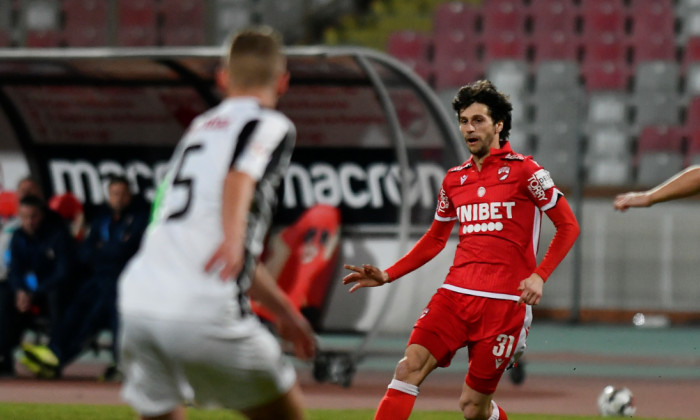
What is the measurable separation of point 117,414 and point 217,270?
15.9 feet

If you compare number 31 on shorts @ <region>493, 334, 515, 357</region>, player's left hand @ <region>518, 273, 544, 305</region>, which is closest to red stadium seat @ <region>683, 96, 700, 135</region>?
number 31 on shorts @ <region>493, 334, 515, 357</region>

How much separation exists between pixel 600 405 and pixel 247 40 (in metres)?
5.64

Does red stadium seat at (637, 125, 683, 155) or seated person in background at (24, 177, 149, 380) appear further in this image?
red stadium seat at (637, 125, 683, 155)

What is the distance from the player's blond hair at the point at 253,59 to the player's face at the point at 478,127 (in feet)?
7.69

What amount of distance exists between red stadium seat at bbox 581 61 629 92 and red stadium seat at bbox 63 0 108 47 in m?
8.29

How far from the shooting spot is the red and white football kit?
5578 mm

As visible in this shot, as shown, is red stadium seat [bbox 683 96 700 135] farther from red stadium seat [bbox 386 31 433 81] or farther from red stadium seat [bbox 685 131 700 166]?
red stadium seat [bbox 386 31 433 81]

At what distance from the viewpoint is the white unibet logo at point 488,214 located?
567cm

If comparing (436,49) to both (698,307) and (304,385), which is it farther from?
(304,385)

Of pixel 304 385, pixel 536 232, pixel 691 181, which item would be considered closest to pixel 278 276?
pixel 304 385

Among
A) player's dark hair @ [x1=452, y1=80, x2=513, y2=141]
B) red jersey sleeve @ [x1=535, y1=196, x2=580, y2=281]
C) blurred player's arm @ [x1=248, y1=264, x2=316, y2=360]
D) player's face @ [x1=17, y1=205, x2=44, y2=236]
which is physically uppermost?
player's dark hair @ [x1=452, y1=80, x2=513, y2=141]

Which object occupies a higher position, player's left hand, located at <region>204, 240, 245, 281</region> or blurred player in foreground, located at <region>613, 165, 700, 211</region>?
player's left hand, located at <region>204, 240, 245, 281</region>

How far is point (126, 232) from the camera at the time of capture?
10.2 meters

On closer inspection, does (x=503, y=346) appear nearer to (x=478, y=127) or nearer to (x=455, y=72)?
(x=478, y=127)
